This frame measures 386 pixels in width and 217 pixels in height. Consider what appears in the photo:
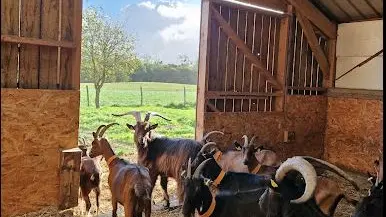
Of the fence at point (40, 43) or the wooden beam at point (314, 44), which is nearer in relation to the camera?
the fence at point (40, 43)

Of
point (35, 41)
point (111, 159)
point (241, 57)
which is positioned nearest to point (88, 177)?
point (111, 159)

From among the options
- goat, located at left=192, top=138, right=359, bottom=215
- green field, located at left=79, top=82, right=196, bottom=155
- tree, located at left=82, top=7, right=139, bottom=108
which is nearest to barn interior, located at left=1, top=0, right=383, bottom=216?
goat, located at left=192, top=138, right=359, bottom=215

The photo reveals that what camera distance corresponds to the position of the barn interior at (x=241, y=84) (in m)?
5.10

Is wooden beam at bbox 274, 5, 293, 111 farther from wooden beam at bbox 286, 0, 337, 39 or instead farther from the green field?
the green field

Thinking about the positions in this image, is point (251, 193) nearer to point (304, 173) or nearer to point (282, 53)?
point (304, 173)

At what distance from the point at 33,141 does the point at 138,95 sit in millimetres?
13888

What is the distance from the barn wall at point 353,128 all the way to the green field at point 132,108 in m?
5.02

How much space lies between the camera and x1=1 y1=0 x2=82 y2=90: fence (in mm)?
5023

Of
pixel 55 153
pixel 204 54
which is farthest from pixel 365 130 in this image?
pixel 55 153

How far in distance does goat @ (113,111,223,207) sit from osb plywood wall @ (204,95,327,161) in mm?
1267

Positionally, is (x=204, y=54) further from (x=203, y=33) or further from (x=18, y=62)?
(x=18, y=62)

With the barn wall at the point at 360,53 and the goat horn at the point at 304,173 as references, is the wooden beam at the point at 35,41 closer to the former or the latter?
A: the goat horn at the point at 304,173

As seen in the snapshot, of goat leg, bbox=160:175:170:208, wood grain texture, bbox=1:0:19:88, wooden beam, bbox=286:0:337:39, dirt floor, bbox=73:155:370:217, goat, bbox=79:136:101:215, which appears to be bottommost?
dirt floor, bbox=73:155:370:217

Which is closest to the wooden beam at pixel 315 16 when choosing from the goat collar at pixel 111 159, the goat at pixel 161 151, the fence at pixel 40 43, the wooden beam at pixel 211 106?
the wooden beam at pixel 211 106
